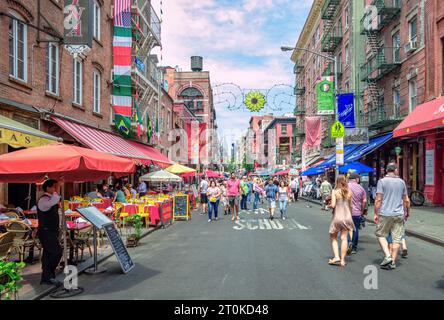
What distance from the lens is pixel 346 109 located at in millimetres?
21281

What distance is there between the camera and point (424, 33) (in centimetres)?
2064

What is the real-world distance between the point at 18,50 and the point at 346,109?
15.3 metres

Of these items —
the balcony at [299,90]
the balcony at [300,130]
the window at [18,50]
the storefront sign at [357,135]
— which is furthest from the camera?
the balcony at [300,130]

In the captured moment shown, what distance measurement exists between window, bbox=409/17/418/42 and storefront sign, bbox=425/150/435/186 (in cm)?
611

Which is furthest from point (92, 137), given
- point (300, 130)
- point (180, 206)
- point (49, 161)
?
point (300, 130)

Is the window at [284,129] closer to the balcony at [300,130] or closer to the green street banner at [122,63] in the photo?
the balcony at [300,130]

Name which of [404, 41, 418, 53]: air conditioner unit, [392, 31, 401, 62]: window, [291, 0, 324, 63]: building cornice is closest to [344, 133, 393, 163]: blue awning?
[392, 31, 401, 62]: window

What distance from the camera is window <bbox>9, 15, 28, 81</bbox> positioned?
1262 cm

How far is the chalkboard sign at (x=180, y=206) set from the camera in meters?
17.9

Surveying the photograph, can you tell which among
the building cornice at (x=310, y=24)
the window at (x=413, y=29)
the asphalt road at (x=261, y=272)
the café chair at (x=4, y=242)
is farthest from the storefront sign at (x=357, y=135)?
the building cornice at (x=310, y=24)

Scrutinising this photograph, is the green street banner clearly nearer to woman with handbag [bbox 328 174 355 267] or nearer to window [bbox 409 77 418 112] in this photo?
window [bbox 409 77 418 112]

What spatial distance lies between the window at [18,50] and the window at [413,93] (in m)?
18.4

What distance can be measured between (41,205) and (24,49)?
862cm

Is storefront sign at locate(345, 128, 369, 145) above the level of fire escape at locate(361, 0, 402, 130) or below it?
below
